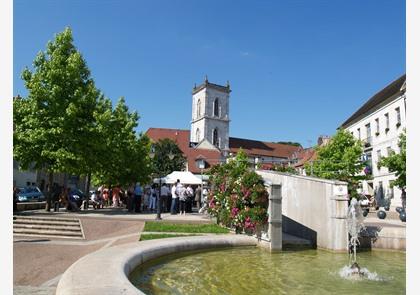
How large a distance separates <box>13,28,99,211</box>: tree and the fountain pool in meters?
15.0

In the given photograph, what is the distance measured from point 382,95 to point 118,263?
157ft

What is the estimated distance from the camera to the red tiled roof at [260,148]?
358ft

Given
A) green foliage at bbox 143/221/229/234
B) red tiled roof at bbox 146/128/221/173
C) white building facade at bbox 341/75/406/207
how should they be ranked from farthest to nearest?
red tiled roof at bbox 146/128/221/173, white building facade at bbox 341/75/406/207, green foliage at bbox 143/221/229/234

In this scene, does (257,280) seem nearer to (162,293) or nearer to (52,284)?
(162,293)

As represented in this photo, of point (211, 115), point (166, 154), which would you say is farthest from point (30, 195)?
point (211, 115)

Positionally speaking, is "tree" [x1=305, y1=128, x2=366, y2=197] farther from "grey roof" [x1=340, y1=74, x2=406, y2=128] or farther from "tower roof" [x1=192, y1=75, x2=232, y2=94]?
"tower roof" [x1=192, y1=75, x2=232, y2=94]

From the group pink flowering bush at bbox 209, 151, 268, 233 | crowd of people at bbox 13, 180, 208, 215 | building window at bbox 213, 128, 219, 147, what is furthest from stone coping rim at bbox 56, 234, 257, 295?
building window at bbox 213, 128, 219, 147

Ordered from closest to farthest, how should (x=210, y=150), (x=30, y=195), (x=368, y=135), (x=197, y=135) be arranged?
1. (x=30, y=195)
2. (x=368, y=135)
3. (x=210, y=150)
4. (x=197, y=135)

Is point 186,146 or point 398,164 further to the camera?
point 186,146

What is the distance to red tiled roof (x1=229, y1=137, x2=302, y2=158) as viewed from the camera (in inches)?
4296

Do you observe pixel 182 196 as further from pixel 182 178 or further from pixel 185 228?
pixel 185 228

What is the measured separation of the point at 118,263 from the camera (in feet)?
21.9

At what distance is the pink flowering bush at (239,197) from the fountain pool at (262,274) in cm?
156
